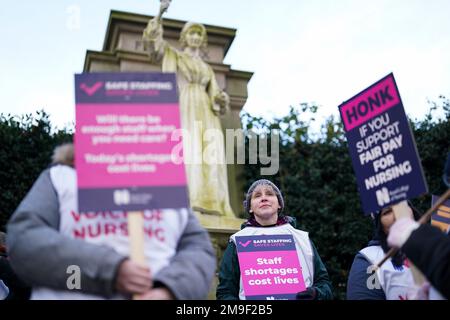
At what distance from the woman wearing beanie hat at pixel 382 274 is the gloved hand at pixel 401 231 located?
66 cm

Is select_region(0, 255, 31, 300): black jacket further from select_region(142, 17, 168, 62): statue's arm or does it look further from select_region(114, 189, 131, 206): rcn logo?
select_region(142, 17, 168, 62): statue's arm

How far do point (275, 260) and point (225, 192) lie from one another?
15.5 feet

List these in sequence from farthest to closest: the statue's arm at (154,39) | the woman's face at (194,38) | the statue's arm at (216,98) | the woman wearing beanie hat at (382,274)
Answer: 1. the woman's face at (194,38)
2. the statue's arm at (216,98)
3. the statue's arm at (154,39)
4. the woman wearing beanie hat at (382,274)

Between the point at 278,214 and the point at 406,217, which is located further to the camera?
the point at 278,214

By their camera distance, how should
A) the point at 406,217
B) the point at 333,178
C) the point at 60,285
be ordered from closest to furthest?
the point at 60,285 → the point at 406,217 → the point at 333,178

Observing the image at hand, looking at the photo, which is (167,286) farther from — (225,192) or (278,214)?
(225,192)

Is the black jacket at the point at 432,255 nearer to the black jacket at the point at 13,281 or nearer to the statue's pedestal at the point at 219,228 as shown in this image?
the black jacket at the point at 13,281

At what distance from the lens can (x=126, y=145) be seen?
7.48ft

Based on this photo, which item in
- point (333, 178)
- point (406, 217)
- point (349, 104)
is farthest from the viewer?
point (333, 178)

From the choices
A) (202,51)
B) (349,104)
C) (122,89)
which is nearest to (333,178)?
(202,51)

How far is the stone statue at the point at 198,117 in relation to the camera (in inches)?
308

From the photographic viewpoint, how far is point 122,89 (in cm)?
236

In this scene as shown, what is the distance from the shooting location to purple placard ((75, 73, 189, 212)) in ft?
7.20

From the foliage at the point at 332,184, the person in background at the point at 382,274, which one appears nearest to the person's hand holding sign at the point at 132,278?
the person in background at the point at 382,274
